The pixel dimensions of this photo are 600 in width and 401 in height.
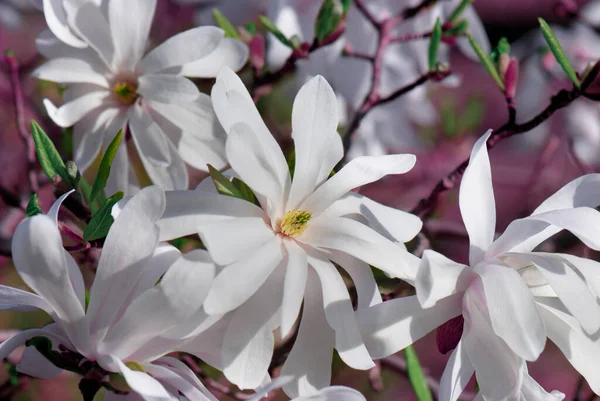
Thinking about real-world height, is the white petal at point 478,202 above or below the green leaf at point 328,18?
below

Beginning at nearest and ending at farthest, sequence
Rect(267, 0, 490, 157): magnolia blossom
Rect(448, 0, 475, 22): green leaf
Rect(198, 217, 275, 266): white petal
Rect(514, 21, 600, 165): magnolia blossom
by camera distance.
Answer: Rect(198, 217, 275, 266): white petal → Rect(448, 0, 475, 22): green leaf → Rect(267, 0, 490, 157): magnolia blossom → Rect(514, 21, 600, 165): magnolia blossom

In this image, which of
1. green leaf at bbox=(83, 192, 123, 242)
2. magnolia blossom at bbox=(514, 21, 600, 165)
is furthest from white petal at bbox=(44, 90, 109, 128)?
magnolia blossom at bbox=(514, 21, 600, 165)

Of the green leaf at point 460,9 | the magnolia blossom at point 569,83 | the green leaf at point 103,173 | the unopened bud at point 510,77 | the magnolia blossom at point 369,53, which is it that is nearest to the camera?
the green leaf at point 103,173

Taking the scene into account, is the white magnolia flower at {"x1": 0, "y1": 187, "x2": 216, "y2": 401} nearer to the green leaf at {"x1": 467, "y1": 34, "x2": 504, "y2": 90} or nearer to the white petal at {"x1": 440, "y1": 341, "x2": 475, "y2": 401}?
the white petal at {"x1": 440, "y1": 341, "x2": 475, "y2": 401}

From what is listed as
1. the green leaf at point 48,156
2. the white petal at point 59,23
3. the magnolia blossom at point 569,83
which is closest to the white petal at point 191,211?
the green leaf at point 48,156

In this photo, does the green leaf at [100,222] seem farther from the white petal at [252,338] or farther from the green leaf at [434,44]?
the green leaf at [434,44]

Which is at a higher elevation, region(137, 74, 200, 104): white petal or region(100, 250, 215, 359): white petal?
region(137, 74, 200, 104): white petal

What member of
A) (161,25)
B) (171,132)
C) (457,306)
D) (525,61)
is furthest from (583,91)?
(161,25)
